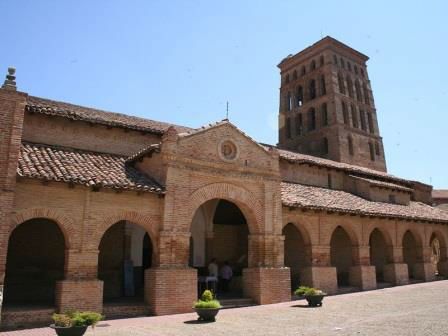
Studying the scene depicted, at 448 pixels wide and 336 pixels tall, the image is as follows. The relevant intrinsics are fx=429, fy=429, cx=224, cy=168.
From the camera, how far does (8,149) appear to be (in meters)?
11.4

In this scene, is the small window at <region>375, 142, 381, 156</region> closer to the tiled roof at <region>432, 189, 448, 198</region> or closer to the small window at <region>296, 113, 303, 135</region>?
the small window at <region>296, 113, 303, 135</region>

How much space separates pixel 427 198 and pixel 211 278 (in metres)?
21.9

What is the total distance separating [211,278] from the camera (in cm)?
1644

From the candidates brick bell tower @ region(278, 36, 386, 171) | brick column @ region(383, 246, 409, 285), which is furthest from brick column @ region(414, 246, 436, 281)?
brick bell tower @ region(278, 36, 386, 171)

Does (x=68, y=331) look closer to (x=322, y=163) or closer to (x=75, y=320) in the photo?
(x=75, y=320)

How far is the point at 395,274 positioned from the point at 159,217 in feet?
49.5

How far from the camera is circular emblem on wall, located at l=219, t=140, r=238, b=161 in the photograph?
51.7 ft

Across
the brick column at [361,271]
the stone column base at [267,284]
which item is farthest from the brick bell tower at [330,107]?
the stone column base at [267,284]

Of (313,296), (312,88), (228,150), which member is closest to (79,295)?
(228,150)

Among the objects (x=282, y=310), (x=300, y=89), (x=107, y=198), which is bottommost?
(x=282, y=310)

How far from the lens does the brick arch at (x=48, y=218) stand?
11.4 meters

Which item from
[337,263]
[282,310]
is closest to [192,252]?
[282,310]

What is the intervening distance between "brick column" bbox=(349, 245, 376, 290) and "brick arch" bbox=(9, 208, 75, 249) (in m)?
14.1

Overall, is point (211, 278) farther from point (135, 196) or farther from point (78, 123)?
point (78, 123)
